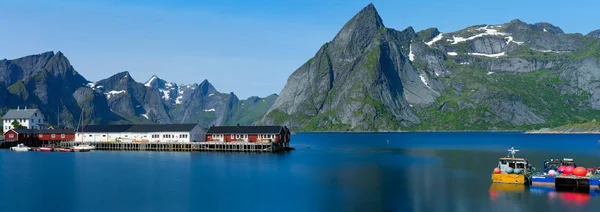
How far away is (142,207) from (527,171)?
50245mm

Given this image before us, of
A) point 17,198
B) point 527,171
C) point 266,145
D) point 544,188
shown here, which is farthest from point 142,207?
point 266,145

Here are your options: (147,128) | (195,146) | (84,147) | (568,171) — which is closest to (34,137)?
(84,147)

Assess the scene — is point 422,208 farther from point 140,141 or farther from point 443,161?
point 140,141

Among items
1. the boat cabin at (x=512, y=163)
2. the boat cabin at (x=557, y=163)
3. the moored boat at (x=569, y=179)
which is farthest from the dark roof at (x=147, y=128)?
the moored boat at (x=569, y=179)

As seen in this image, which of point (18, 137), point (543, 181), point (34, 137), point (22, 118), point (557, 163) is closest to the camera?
point (543, 181)

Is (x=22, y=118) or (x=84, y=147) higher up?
(x=22, y=118)

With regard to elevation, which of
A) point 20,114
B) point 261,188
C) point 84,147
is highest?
point 20,114

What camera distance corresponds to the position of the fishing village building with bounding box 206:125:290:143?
4983 inches

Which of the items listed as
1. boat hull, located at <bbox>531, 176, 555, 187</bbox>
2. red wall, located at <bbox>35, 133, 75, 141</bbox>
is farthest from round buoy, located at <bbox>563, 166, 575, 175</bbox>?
red wall, located at <bbox>35, 133, 75, 141</bbox>

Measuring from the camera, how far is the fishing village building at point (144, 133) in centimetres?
13100

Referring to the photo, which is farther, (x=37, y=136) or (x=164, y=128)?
(x=37, y=136)

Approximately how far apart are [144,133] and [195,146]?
17.4 m

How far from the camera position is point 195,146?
414 feet

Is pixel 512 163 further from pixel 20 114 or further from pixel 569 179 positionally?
pixel 20 114
